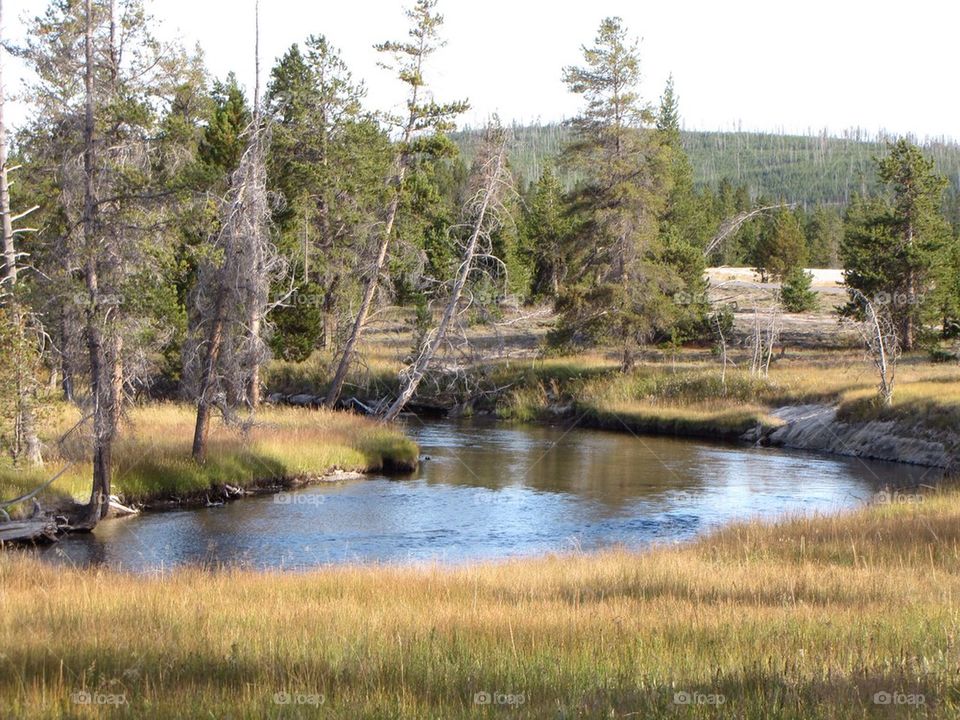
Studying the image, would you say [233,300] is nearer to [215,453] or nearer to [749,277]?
[215,453]

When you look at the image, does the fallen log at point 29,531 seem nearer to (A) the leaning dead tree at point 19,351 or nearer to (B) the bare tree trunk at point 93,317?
→ (B) the bare tree trunk at point 93,317

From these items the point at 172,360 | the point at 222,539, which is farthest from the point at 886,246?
the point at 222,539

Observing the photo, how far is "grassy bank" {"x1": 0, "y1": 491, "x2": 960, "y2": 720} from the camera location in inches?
241

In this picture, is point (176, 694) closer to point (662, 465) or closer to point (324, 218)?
point (662, 465)

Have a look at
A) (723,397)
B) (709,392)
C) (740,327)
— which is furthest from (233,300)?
(740,327)

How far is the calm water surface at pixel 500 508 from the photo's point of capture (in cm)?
2008

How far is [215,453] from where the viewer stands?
2820cm

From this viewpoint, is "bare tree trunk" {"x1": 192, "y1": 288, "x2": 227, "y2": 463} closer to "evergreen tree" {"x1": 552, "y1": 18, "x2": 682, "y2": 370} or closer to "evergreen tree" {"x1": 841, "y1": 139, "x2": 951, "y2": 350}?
"evergreen tree" {"x1": 552, "y1": 18, "x2": 682, "y2": 370}

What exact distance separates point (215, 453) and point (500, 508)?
8.25 m

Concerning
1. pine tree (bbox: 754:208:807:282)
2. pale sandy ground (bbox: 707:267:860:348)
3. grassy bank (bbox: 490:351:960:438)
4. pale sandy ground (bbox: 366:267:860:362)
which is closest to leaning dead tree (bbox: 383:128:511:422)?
grassy bank (bbox: 490:351:960:438)

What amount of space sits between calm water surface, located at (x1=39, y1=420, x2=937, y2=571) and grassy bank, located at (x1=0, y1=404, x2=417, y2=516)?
1237 mm

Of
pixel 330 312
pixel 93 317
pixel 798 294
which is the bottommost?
pixel 330 312

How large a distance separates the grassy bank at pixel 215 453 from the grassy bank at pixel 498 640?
10.9 metres

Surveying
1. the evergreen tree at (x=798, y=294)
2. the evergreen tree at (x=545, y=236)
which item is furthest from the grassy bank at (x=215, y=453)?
the evergreen tree at (x=545, y=236)
